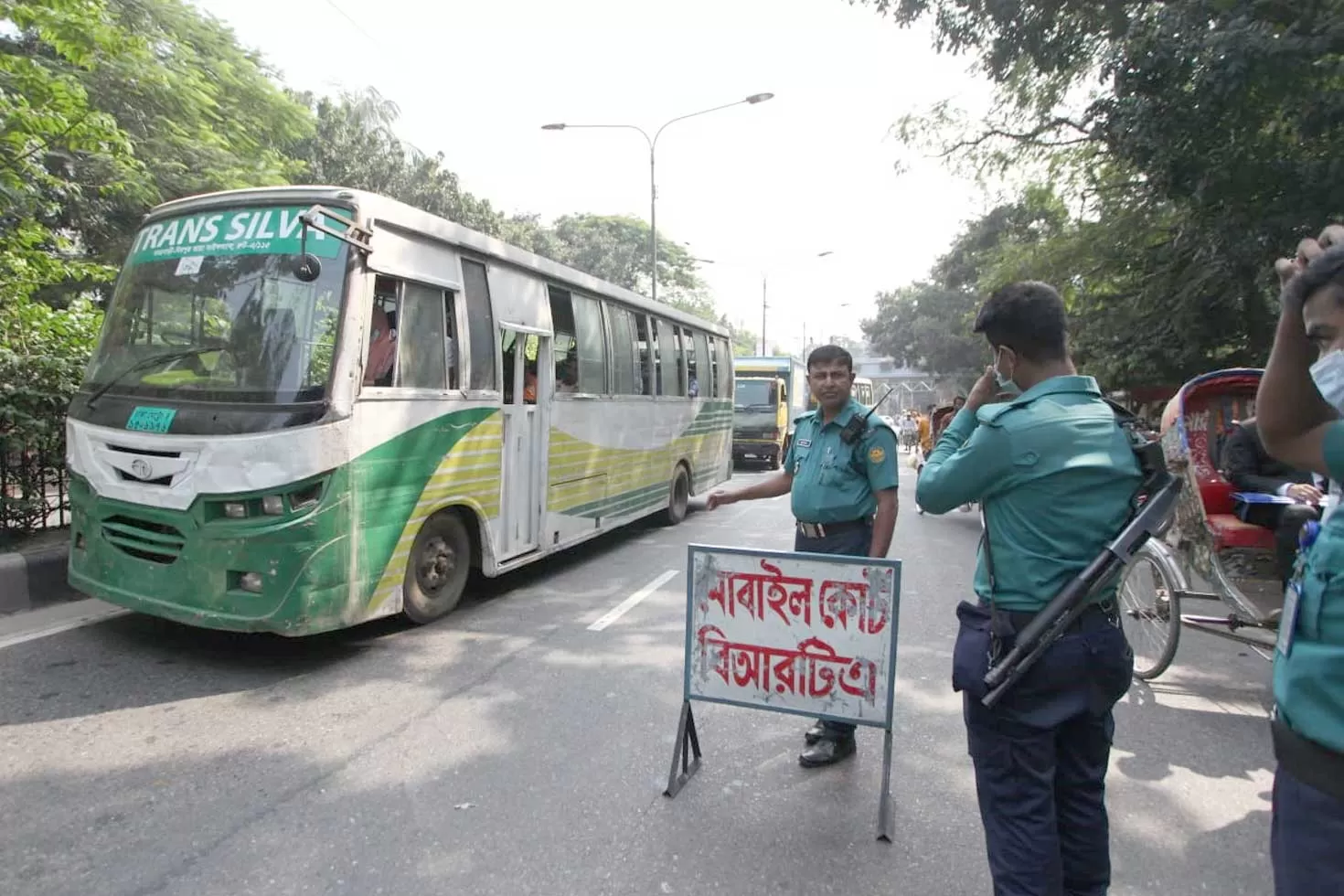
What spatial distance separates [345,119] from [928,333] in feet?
107

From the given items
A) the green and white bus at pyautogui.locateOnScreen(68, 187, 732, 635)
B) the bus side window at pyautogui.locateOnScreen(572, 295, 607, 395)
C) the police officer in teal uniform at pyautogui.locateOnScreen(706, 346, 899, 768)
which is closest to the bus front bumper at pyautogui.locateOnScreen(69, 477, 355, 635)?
the green and white bus at pyautogui.locateOnScreen(68, 187, 732, 635)

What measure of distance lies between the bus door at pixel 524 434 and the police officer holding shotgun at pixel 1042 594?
4.51 m

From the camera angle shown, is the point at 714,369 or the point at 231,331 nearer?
the point at 231,331

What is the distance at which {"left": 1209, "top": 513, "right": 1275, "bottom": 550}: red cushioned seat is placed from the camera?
4.82 metres

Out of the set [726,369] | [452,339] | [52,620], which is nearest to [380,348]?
[452,339]

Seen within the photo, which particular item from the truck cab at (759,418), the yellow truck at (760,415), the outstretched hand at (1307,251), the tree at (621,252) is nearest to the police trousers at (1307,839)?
the outstretched hand at (1307,251)

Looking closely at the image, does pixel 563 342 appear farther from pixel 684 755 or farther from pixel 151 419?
pixel 684 755

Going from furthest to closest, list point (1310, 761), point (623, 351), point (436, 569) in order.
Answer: point (623, 351) → point (436, 569) → point (1310, 761)

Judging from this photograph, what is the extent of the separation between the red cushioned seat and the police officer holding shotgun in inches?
133

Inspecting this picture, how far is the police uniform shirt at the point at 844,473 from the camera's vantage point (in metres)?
3.47

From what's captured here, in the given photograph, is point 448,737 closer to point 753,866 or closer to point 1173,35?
point 753,866

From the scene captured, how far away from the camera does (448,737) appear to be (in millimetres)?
3697

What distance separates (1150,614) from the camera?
4.78m

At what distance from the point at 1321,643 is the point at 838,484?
217cm
